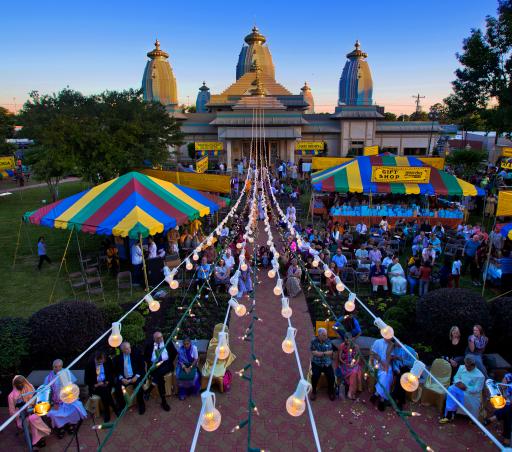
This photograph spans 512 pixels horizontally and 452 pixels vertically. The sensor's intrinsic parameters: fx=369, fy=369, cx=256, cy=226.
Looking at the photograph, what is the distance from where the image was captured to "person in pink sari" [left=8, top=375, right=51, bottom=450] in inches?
211

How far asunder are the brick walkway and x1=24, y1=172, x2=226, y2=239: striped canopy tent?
5166 mm

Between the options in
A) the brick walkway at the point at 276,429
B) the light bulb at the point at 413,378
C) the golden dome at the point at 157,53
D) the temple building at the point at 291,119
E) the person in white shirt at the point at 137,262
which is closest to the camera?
the light bulb at the point at 413,378

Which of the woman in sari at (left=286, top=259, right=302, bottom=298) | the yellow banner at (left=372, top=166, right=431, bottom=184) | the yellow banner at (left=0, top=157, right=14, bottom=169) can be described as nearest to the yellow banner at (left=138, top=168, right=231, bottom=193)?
the woman in sari at (left=286, top=259, right=302, bottom=298)

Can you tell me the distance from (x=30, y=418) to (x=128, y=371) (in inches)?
56.4

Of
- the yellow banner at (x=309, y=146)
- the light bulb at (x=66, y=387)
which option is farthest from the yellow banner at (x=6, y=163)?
the light bulb at (x=66, y=387)

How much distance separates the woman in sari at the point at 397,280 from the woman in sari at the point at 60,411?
7880mm

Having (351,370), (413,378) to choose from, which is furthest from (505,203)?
(413,378)

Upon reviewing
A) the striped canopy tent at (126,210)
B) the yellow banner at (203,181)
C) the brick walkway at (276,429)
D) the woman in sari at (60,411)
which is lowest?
the brick walkway at (276,429)

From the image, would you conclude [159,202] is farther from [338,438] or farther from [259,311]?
[338,438]

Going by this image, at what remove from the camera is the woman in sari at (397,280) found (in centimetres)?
999

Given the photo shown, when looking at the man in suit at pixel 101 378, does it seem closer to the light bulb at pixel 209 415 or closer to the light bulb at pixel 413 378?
the light bulb at pixel 209 415

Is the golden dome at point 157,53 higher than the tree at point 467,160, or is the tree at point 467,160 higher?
the golden dome at point 157,53

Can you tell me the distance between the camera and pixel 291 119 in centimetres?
3394

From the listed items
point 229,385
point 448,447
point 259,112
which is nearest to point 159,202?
point 229,385
